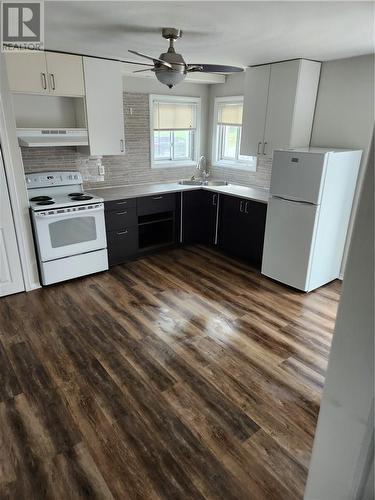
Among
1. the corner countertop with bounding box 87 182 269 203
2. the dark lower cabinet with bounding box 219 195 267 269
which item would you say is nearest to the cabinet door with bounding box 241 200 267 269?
the dark lower cabinet with bounding box 219 195 267 269

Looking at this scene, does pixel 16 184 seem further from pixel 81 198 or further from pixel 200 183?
pixel 200 183

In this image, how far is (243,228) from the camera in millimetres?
4168

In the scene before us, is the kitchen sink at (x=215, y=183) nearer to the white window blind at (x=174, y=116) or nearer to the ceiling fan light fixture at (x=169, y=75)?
the white window blind at (x=174, y=116)

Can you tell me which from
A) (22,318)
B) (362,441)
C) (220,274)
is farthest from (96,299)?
(362,441)

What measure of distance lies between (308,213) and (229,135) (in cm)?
231

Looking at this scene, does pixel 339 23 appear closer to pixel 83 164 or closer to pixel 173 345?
pixel 173 345

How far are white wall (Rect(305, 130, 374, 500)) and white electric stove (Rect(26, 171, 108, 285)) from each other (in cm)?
319

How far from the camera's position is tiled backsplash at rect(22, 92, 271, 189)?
12.8ft

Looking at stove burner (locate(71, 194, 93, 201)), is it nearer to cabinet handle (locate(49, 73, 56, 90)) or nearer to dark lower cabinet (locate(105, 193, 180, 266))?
dark lower cabinet (locate(105, 193, 180, 266))

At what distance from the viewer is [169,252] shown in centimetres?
466

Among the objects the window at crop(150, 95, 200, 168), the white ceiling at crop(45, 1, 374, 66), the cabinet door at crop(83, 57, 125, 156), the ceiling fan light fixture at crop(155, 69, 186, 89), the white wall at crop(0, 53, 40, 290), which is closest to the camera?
the white ceiling at crop(45, 1, 374, 66)

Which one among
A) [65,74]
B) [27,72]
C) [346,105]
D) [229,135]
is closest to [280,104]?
[346,105]

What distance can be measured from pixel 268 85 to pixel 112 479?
390 centimetres

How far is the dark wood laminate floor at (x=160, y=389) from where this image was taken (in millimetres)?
1686
